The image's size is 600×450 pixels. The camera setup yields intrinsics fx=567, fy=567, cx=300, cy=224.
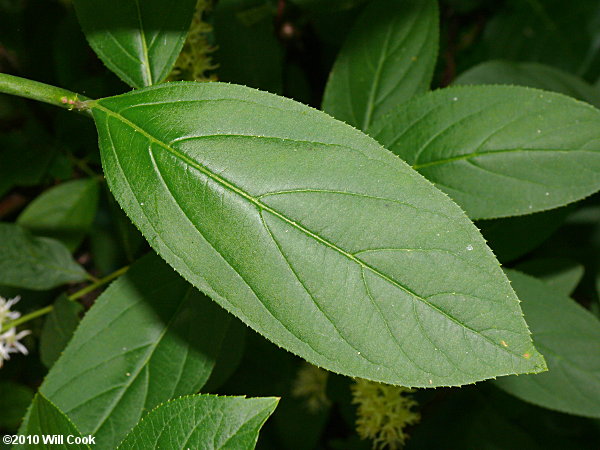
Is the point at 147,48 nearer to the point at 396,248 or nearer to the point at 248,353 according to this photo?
the point at 396,248

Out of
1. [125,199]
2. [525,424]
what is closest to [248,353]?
[525,424]

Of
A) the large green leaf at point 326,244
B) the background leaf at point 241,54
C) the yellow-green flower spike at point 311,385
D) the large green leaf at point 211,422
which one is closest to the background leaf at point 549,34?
the background leaf at point 241,54

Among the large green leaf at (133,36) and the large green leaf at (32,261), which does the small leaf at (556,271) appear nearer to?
the large green leaf at (133,36)

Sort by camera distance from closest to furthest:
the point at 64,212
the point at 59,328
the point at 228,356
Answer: the point at 228,356, the point at 59,328, the point at 64,212

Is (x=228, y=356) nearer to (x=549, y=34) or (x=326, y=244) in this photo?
(x=326, y=244)

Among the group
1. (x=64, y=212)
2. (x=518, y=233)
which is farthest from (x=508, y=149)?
(x=64, y=212)

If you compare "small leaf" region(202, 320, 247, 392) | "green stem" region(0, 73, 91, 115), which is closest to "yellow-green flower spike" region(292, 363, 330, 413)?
"small leaf" region(202, 320, 247, 392)
